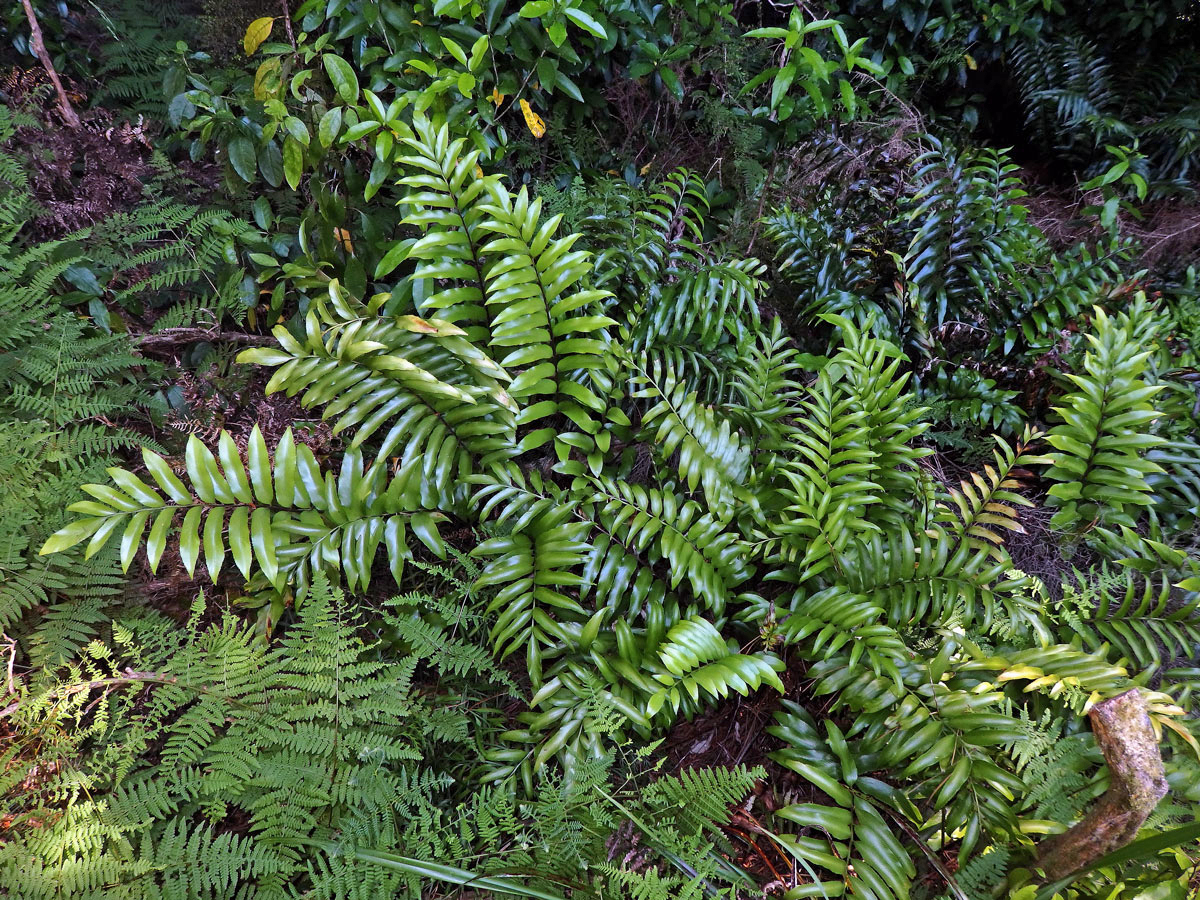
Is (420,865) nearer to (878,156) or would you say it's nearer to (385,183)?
(385,183)

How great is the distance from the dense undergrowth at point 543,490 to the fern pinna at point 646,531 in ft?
0.06

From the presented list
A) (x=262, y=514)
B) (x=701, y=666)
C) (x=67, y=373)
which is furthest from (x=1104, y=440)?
(x=67, y=373)

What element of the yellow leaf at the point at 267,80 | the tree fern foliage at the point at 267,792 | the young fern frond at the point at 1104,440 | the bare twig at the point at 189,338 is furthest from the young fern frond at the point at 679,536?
the yellow leaf at the point at 267,80

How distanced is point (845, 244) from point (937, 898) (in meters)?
2.50

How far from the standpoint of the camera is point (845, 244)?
9.86 ft

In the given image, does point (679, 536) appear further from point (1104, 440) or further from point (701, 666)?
point (1104, 440)

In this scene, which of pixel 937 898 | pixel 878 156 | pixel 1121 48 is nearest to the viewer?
pixel 937 898

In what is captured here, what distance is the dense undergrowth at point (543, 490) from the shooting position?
5.76ft

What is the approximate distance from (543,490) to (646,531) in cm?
42

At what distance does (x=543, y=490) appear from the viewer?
2.31 m

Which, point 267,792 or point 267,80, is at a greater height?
point 267,80

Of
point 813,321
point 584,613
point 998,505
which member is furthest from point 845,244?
point 584,613

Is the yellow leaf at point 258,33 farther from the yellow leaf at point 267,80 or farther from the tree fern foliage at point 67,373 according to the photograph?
the tree fern foliage at point 67,373

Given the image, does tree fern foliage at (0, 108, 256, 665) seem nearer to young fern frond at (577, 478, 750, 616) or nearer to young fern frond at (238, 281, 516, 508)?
young fern frond at (238, 281, 516, 508)
